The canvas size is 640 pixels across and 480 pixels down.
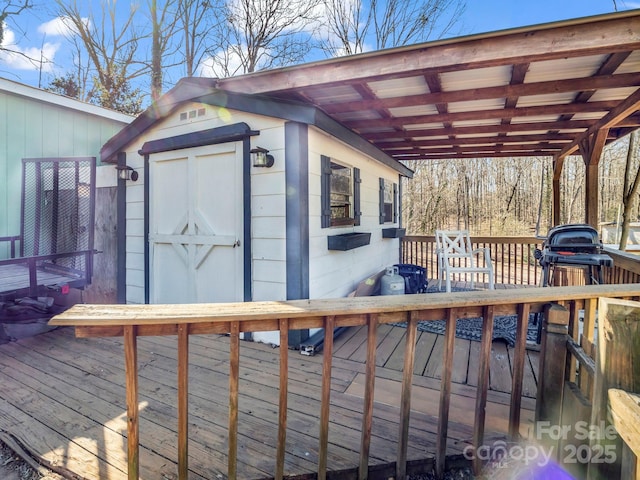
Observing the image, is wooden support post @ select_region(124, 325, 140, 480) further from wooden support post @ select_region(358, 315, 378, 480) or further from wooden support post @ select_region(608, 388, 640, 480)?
wooden support post @ select_region(608, 388, 640, 480)

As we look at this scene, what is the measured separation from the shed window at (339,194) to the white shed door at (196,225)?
0.88 meters

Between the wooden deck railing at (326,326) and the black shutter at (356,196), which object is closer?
the wooden deck railing at (326,326)

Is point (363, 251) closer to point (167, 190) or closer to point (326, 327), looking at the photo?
point (167, 190)

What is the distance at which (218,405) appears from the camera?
7.26 ft

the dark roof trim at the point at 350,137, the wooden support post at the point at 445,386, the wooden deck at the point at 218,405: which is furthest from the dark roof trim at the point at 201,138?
the wooden support post at the point at 445,386

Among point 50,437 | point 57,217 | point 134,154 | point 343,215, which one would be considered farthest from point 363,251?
point 57,217

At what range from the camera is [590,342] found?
1.44 metres

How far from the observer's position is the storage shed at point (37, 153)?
4.27 metres

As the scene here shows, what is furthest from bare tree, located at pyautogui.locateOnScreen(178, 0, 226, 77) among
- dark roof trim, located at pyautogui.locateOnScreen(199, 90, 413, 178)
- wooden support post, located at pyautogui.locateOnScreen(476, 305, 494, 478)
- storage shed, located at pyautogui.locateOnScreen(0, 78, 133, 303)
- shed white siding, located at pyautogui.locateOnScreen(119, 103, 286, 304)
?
wooden support post, located at pyautogui.locateOnScreen(476, 305, 494, 478)

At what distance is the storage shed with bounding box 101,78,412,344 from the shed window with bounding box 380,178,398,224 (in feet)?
3.55

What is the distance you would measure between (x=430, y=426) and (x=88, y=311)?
188cm

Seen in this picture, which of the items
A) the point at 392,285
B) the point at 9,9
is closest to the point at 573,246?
the point at 392,285

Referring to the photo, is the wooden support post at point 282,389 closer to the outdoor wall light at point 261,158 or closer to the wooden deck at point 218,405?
the wooden deck at point 218,405

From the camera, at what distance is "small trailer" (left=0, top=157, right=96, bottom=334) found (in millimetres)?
3799
